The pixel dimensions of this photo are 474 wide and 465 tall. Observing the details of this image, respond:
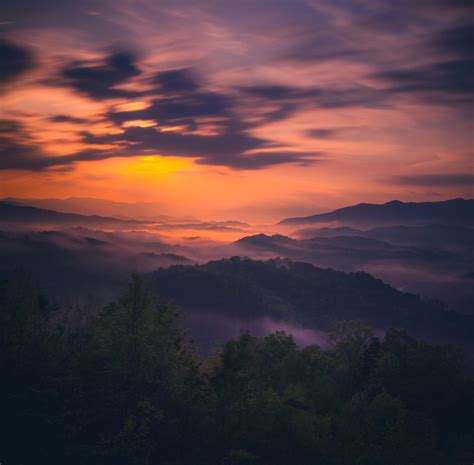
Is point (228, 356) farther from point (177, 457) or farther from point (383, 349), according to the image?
point (383, 349)

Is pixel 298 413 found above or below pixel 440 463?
above

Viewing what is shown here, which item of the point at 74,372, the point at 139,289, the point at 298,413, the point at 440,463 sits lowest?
the point at 440,463

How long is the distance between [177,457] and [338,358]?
40.2m

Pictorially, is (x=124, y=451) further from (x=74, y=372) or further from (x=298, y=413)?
(x=298, y=413)

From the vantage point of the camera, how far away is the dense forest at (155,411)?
35.7 metres

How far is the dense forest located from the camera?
35.7 metres

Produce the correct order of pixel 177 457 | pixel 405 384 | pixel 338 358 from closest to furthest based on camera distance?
pixel 177 457 → pixel 405 384 → pixel 338 358

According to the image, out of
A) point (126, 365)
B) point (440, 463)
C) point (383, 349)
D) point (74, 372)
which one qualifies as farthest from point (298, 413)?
Answer: point (383, 349)

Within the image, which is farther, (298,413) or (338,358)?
(338,358)

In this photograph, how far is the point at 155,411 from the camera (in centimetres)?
3844

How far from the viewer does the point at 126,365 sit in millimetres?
39156

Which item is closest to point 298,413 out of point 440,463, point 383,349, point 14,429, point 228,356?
point 228,356

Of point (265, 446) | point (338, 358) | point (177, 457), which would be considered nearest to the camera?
point (177, 457)

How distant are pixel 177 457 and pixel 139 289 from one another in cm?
1239
